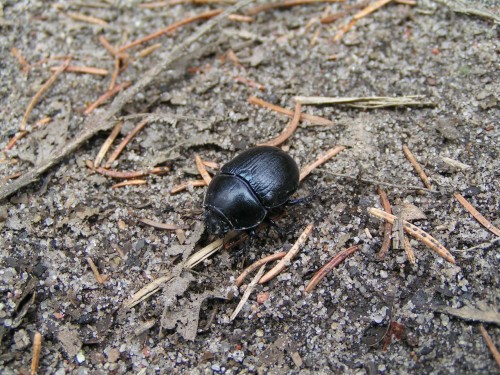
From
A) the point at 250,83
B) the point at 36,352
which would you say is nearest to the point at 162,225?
the point at 36,352

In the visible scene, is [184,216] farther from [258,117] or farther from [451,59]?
[451,59]

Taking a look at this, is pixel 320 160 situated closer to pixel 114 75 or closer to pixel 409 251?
pixel 409 251

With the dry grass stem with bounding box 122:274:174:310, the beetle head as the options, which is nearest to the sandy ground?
the dry grass stem with bounding box 122:274:174:310

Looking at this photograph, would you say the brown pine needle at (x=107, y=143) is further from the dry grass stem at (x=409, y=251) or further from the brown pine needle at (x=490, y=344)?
the brown pine needle at (x=490, y=344)

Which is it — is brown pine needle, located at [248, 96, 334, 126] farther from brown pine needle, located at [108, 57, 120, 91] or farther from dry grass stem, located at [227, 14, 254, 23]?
brown pine needle, located at [108, 57, 120, 91]

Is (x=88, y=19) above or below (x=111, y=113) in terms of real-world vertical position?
above

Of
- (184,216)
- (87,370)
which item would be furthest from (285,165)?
(87,370)

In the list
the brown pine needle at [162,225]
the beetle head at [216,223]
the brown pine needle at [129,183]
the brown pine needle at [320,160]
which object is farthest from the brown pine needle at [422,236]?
the brown pine needle at [129,183]

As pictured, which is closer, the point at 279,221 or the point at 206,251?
the point at 206,251
